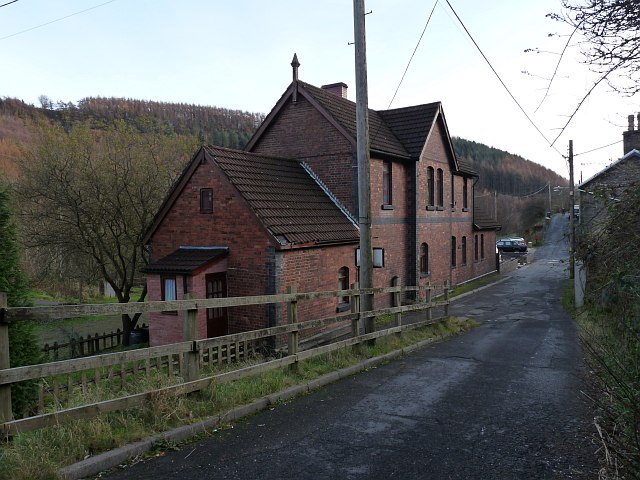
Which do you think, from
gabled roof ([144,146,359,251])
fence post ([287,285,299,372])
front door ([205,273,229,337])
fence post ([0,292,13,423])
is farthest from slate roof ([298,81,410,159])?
fence post ([0,292,13,423])

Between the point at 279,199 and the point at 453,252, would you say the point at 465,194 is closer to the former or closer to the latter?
the point at 453,252

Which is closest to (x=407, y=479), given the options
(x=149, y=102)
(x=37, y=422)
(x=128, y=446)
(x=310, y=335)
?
(x=128, y=446)

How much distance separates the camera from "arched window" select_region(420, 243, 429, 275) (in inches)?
818

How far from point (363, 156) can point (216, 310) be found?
242 inches

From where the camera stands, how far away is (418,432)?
524 centimetres

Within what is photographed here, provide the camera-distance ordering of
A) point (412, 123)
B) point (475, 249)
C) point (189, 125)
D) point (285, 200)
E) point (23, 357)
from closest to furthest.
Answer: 1. point (23, 357)
2. point (285, 200)
3. point (412, 123)
4. point (475, 249)
5. point (189, 125)

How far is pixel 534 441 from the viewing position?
501 cm

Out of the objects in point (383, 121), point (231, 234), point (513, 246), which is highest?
point (383, 121)

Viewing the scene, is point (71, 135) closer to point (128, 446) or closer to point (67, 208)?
point (67, 208)

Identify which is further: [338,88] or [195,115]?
[195,115]

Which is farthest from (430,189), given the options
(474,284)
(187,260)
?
(187,260)

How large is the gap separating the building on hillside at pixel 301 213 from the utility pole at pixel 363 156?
11.2 ft

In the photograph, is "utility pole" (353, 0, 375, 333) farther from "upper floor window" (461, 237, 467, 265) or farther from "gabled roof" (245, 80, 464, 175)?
"upper floor window" (461, 237, 467, 265)

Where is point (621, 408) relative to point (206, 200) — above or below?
below
